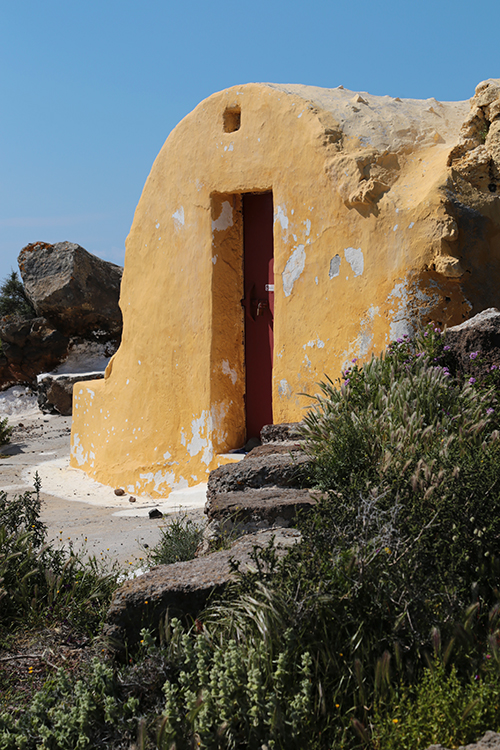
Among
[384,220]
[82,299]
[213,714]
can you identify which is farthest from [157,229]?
[82,299]

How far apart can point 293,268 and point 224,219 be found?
1.28 m

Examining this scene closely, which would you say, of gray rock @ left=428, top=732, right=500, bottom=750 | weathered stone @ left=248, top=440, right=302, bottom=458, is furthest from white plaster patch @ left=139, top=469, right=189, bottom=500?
gray rock @ left=428, top=732, right=500, bottom=750

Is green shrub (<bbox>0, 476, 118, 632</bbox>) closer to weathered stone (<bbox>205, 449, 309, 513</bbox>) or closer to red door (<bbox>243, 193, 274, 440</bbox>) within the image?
weathered stone (<bbox>205, 449, 309, 513</bbox>)

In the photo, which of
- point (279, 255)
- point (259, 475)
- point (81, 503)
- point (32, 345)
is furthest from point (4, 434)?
point (259, 475)

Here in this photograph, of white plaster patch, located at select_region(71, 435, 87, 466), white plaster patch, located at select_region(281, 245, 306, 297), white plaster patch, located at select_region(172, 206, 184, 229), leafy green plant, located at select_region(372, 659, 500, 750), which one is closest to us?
leafy green plant, located at select_region(372, 659, 500, 750)

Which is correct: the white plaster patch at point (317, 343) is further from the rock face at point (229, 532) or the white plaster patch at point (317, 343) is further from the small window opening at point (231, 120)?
the small window opening at point (231, 120)

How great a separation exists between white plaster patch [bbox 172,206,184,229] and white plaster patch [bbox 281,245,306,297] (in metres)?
1.76

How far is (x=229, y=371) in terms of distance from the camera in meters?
6.97

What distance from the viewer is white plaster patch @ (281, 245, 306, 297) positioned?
616 cm

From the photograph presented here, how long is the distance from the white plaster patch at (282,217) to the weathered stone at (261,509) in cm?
331

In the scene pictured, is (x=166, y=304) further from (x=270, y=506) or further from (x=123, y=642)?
(x=123, y=642)

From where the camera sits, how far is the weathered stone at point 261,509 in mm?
3629

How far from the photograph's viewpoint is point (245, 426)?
709 cm

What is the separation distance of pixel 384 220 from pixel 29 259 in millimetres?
13735
